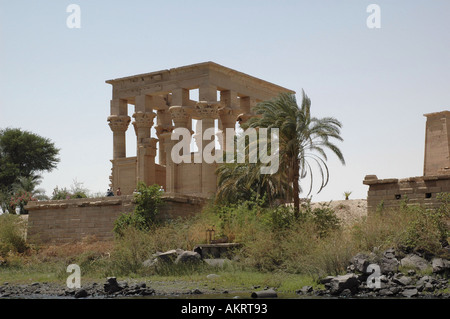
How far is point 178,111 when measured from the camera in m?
31.1

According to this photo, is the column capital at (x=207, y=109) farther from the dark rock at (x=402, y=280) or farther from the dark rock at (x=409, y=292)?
the dark rock at (x=409, y=292)

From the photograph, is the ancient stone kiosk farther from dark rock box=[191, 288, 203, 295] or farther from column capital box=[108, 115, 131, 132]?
dark rock box=[191, 288, 203, 295]

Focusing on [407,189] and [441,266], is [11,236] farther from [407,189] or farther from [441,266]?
[441,266]

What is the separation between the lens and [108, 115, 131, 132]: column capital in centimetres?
3360

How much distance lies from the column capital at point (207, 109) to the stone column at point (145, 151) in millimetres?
3569

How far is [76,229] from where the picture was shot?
1024 inches

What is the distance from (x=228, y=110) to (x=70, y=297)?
16.6 metres

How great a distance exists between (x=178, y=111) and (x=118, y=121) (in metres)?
3.95

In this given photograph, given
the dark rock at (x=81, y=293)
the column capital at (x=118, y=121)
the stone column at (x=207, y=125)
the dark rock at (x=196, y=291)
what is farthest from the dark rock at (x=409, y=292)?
the column capital at (x=118, y=121)

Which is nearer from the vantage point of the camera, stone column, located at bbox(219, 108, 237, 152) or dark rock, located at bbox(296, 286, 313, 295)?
dark rock, located at bbox(296, 286, 313, 295)

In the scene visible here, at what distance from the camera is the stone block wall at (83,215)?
24781 mm

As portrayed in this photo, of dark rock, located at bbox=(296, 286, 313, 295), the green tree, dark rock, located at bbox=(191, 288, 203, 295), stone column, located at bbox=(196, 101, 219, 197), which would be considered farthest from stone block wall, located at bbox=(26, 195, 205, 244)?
the green tree

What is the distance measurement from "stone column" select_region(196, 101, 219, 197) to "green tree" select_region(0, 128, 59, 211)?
18644 mm

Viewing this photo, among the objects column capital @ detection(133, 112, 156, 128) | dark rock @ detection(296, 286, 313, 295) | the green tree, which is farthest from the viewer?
the green tree
